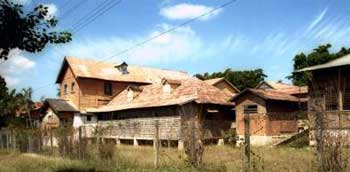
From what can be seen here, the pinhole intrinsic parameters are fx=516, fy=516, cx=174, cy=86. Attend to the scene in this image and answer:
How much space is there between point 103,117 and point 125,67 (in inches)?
331

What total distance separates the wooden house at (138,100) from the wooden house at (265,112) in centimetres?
200

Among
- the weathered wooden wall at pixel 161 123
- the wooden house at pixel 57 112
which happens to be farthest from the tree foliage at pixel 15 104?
the weathered wooden wall at pixel 161 123

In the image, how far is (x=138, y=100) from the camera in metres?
43.6

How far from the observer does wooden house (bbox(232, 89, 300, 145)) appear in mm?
33719

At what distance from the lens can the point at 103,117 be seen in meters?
48.7

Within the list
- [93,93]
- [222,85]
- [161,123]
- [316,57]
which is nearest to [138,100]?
[161,123]

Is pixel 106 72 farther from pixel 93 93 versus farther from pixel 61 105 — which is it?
pixel 61 105

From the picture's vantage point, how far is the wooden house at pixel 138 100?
120 feet

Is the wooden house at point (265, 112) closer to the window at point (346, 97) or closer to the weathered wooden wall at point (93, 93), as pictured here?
the window at point (346, 97)

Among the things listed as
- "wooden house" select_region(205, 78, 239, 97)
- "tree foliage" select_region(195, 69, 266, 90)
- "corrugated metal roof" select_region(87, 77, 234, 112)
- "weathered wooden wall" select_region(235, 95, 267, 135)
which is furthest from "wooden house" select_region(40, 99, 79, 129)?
"tree foliage" select_region(195, 69, 266, 90)

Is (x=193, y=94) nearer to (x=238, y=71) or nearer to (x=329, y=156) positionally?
(x=329, y=156)

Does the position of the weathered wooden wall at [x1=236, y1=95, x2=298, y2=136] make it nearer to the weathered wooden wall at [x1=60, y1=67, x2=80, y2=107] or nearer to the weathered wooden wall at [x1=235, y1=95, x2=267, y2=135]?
the weathered wooden wall at [x1=235, y1=95, x2=267, y2=135]

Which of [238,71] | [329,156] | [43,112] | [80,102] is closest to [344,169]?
[329,156]

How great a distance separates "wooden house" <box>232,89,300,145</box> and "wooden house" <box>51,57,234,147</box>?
2.00 m
